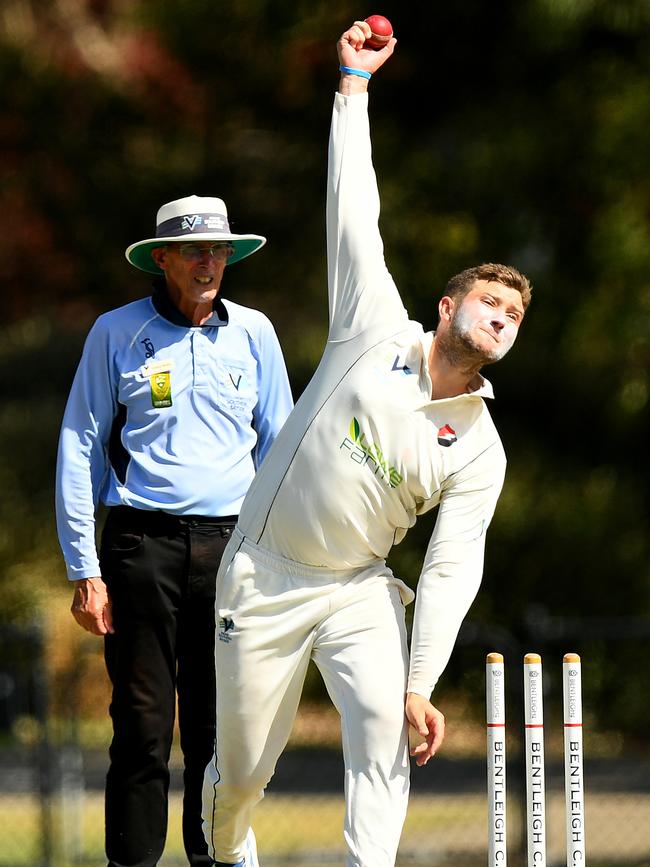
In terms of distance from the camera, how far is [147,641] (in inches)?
180

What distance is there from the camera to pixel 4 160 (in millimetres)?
14875

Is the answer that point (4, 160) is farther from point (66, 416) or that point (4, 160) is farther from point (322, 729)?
point (66, 416)

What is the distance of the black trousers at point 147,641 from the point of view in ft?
15.0

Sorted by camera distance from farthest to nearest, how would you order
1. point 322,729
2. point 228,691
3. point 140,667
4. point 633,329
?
point 322,729, point 633,329, point 140,667, point 228,691

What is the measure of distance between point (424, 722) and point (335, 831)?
5.36 meters

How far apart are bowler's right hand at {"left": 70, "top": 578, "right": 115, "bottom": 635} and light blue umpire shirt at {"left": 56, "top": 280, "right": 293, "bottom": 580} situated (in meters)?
0.03

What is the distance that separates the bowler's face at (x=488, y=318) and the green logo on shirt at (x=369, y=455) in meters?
0.37

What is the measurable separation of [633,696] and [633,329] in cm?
261

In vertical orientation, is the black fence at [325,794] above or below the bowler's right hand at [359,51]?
below

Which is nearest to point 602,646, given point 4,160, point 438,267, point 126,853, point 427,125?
point 438,267

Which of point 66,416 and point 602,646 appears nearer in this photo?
point 66,416

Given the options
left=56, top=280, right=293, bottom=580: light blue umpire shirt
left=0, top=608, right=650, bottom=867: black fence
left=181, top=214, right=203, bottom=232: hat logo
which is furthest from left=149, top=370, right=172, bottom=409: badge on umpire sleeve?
left=0, top=608, right=650, bottom=867: black fence

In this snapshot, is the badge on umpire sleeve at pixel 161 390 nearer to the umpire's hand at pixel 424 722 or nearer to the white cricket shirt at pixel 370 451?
the white cricket shirt at pixel 370 451

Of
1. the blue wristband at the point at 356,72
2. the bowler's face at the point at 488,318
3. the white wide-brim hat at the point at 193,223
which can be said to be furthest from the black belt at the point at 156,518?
the blue wristband at the point at 356,72
